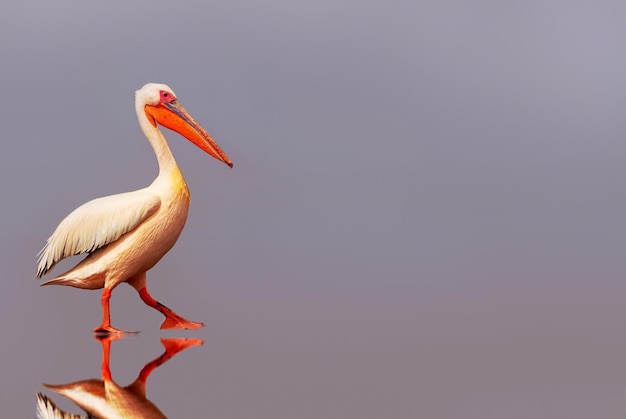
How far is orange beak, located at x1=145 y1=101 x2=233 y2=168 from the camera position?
266 inches

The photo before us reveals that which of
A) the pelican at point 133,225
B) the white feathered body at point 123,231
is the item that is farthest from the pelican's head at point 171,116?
the white feathered body at point 123,231

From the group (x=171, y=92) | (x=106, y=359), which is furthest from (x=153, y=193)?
(x=106, y=359)

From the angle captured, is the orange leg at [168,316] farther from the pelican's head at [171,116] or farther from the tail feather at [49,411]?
the tail feather at [49,411]

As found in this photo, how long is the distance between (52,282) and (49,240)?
31 cm

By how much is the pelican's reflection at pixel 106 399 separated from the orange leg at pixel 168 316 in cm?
113

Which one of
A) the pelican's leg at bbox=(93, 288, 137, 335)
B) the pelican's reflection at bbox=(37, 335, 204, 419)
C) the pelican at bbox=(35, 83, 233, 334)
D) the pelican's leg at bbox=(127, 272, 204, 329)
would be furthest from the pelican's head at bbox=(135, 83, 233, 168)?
the pelican's reflection at bbox=(37, 335, 204, 419)

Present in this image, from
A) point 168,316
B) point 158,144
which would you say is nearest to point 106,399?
point 168,316

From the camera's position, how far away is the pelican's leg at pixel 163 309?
6.82m

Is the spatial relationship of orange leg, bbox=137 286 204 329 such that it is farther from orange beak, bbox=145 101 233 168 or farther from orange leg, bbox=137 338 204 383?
orange beak, bbox=145 101 233 168

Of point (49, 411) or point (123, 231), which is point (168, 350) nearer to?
point (123, 231)

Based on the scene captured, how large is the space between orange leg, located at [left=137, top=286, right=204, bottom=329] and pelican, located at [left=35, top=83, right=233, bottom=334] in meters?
0.03

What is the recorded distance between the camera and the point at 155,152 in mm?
6691

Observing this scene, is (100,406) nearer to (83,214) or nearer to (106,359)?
(106,359)

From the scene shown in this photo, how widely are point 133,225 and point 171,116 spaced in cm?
87
